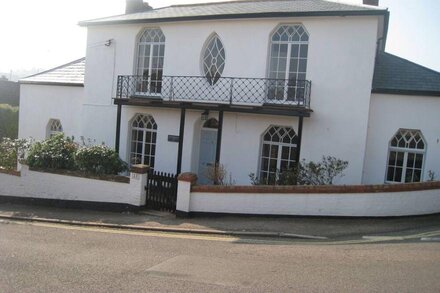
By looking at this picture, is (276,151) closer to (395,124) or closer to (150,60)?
(395,124)

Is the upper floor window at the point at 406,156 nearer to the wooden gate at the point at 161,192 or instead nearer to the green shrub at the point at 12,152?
the wooden gate at the point at 161,192

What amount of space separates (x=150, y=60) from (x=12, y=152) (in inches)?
237

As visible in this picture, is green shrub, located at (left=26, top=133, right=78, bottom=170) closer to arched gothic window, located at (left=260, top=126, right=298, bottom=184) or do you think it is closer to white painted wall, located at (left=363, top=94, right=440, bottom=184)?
arched gothic window, located at (left=260, top=126, right=298, bottom=184)

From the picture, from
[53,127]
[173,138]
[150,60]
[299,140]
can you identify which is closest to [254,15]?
[299,140]

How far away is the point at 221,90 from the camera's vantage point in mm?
15086

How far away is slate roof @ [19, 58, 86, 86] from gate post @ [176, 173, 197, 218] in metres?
9.10

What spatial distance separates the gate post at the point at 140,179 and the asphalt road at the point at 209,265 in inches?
123

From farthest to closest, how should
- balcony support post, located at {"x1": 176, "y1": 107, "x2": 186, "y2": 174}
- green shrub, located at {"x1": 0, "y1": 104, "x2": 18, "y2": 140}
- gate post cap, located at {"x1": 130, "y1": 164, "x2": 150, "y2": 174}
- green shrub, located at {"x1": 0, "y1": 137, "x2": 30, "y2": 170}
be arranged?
1. green shrub, located at {"x1": 0, "y1": 104, "x2": 18, "y2": 140}
2. green shrub, located at {"x1": 0, "y1": 137, "x2": 30, "y2": 170}
3. balcony support post, located at {"x1": 176, "y1": 107, "x2": 186, "y2": 174}
4. gate post cap, located at {"x1": 130, "y1": 164, "x2": 150, "y2": 174}

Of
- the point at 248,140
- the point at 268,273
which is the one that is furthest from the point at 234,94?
the point at 268,273

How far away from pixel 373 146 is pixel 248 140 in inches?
158

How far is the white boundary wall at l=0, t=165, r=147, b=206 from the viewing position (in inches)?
486

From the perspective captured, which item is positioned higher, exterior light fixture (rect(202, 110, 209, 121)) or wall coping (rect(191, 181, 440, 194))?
exterior light fixture (rect(202, 110, 209, 121))

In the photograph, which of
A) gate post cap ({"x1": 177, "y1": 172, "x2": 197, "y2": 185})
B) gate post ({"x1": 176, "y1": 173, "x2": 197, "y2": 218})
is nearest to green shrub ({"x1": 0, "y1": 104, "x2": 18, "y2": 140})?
gate post ({"x1": 176, "y1": 173, "x2": 197, "y2": 218})

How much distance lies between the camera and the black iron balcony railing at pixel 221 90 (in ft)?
46.4
